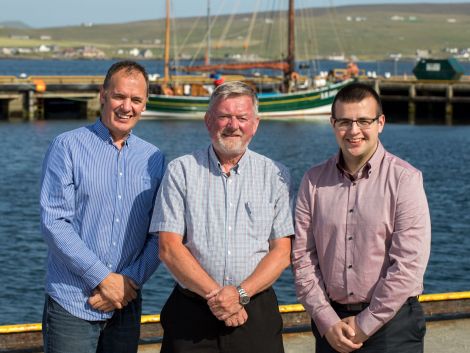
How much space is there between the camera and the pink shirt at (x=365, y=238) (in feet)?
12.3

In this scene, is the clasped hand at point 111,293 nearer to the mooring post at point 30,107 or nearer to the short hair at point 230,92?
the short hair at point 230,92

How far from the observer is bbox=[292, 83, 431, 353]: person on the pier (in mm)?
3768

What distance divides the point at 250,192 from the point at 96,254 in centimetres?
69

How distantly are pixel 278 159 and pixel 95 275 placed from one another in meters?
35.1

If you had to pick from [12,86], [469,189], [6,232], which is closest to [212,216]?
[6,232]

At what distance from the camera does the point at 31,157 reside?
37.9 m

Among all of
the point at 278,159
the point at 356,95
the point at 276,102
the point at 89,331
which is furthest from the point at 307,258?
A: the point at 276,102

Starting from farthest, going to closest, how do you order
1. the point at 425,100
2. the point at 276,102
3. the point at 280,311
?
1. the point at 276,102
2. the point at 425,100
3. the point at 280,311

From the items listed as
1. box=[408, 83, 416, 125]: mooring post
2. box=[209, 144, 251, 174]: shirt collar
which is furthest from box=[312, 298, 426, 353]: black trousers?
box=[408, 83, 416, 125]: mooring post

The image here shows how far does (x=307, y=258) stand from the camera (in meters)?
3.93

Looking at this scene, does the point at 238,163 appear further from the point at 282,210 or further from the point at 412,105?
the point at 412,105

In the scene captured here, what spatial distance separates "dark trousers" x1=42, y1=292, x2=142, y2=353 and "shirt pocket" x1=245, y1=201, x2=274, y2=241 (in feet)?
1.98

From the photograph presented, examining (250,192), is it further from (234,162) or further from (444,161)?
(444,161)

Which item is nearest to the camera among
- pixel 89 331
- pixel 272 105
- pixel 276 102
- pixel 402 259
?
pixel 402 259
